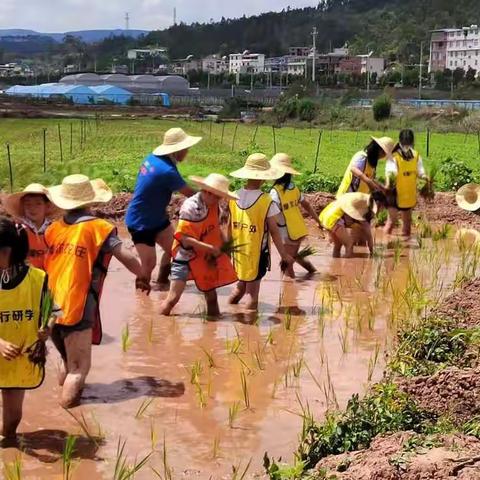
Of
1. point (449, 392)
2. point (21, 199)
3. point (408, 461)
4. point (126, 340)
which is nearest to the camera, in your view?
point (408, 461)

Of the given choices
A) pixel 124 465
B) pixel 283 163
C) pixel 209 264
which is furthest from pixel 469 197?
pixel 124 465

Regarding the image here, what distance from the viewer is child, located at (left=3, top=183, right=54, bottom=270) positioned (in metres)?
6.09

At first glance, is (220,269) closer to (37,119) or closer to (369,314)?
(369,314)

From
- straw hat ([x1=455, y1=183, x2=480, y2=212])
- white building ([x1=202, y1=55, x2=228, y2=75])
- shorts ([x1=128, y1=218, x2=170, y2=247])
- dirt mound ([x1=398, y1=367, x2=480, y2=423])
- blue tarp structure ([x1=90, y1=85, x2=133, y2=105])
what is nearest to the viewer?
dirt mound ([x1=398, y1=367, x2=480, y2=423])

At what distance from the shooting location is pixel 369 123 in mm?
48469

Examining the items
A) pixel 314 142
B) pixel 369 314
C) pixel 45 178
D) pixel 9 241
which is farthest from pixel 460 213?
pixel 314 142

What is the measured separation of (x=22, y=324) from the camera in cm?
483

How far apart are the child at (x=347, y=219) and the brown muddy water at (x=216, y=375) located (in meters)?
0.90

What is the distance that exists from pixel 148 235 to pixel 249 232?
4.56ft

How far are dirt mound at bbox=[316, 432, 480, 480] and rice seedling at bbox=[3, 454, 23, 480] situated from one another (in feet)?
4.98

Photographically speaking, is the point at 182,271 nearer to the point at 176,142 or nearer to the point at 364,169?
the point at 176,142

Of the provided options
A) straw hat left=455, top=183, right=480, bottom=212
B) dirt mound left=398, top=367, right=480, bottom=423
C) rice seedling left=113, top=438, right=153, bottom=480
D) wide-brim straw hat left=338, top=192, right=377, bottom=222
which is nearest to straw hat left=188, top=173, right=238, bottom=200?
dirt mound left=398, top=367, right=480, bottom=423

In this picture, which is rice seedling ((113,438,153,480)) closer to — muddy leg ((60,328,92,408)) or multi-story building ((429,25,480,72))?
muddy leg ((60,328,92,408))

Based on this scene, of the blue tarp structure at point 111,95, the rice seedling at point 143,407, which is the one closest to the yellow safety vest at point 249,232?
the rice seedling at point 143,407
